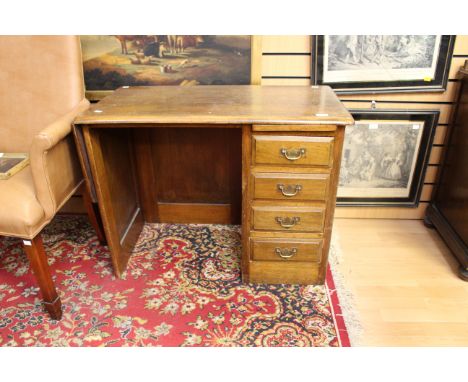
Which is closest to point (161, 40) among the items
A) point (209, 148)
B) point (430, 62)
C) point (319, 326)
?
point (209, 148)

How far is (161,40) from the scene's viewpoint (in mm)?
1982

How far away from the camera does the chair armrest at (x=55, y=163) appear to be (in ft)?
4.87

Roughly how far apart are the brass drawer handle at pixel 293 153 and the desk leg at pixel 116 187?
81 cm

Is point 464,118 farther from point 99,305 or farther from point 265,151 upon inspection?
point 99,305

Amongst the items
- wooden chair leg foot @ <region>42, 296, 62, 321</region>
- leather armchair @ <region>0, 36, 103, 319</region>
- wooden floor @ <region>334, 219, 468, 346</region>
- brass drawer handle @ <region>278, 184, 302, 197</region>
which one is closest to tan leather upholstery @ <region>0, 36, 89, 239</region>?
leather armchair @ <region>0, 36, 103, 319</region>

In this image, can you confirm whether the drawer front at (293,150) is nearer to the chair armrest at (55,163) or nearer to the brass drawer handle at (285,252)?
the brass drawer handle at (285,252)

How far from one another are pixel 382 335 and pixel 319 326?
27 cm

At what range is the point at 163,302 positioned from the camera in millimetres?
1823

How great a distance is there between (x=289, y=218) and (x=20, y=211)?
3.64 ft

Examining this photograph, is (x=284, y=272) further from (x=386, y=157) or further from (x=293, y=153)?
(x=386, y=157)

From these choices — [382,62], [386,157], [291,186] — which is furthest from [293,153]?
[386,157]

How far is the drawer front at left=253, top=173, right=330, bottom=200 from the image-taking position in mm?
1626

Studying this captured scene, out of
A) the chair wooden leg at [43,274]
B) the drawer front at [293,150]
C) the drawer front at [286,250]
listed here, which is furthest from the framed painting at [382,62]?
the chair wooden leg at [43,274]

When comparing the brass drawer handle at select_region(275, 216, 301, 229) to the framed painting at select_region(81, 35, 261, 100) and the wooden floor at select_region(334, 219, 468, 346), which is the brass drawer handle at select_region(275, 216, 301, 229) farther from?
the framed painting at select_region(81, 35, 261, 100)
